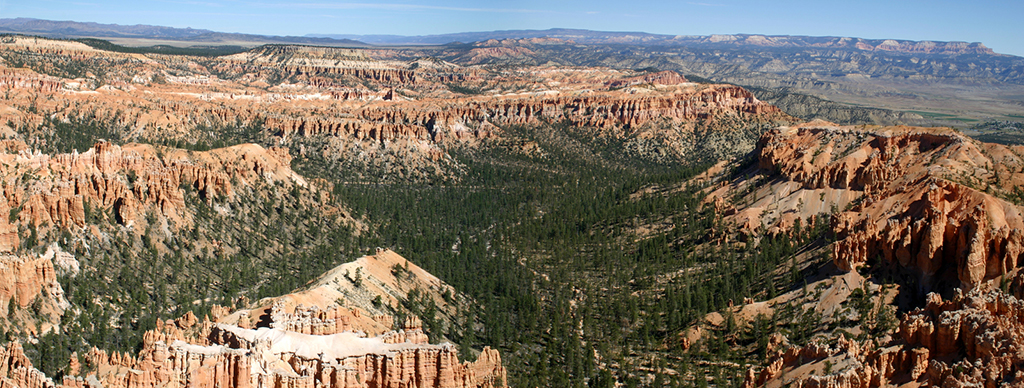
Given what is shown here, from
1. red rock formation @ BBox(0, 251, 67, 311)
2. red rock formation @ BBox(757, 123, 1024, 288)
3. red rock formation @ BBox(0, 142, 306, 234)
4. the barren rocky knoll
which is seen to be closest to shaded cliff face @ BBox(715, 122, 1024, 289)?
red rock formation @ BBox(757, 123, 1024, 288)

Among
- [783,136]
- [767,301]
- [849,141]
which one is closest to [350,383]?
[767,301]

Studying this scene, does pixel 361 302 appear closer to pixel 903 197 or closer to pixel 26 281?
pixel 26 281

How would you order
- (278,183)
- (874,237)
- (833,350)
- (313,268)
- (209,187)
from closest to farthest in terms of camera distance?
(833,350) → (874,237) → (313,268) → (209,187) → (278,183)

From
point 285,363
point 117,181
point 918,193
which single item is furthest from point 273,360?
point 918,193

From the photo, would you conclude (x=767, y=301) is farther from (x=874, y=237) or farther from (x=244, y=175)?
(x=244, y=175)

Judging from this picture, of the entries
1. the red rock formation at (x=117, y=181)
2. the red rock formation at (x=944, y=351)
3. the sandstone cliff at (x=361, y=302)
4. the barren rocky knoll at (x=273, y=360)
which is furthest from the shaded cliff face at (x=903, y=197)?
the red rock formation at (x=117, y=181)

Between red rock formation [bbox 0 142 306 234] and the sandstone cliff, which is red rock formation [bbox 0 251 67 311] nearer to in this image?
red rock formation [bbox 0 142 306 234]

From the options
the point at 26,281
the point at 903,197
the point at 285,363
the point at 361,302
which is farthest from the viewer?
the point at 903,197

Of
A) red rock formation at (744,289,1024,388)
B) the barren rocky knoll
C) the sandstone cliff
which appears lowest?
the sandstone cliff

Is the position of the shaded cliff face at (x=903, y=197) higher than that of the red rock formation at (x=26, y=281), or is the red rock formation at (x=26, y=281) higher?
the shaded cliff face at (x=903, y=197)

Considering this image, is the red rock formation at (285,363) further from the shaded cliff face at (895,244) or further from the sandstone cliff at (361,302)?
the shaded cliff face at (895,244)

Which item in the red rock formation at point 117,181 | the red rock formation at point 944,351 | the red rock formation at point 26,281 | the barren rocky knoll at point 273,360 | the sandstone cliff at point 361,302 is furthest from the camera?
the red rock formation at point 117,181
